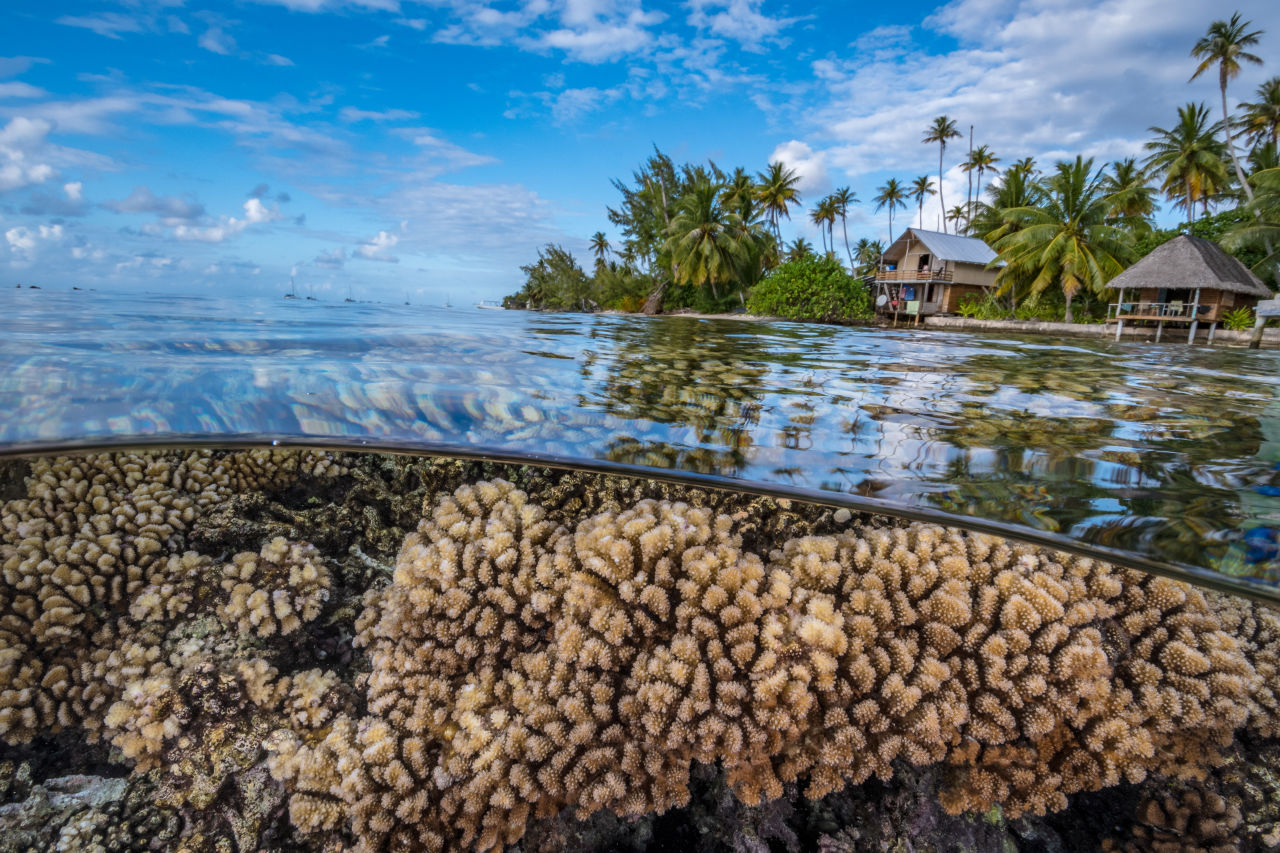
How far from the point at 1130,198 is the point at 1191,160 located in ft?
9.14

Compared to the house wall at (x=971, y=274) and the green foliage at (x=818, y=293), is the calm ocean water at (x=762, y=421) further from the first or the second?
the house wall at (x=971, y=274)

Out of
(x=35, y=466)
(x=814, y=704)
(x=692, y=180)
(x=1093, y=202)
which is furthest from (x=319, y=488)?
(x=692, y=180)

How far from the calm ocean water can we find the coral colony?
376 millimetres

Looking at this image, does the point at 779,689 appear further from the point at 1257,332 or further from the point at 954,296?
the point at 954,296

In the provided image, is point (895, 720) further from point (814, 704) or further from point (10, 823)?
point (10, 823)

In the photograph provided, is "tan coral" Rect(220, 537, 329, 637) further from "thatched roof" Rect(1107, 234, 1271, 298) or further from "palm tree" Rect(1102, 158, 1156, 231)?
"palm tree" Rect(1102, 158, 1156, 231)

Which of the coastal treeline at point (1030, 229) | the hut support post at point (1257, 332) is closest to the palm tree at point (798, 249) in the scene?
the coastal treeline at point (1030, 229)

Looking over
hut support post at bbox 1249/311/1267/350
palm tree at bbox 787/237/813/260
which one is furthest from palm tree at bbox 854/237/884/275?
hut support post at bbox 1249/311/1267/350

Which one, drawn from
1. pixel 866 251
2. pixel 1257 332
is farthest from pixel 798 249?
pixel 1257 332

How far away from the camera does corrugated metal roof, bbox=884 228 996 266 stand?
3419 centimetres

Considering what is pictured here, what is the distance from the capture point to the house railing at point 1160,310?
2088cm

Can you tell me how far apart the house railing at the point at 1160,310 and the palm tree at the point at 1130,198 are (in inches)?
334

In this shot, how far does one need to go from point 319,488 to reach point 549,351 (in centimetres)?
297

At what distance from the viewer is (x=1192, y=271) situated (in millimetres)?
21234
